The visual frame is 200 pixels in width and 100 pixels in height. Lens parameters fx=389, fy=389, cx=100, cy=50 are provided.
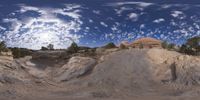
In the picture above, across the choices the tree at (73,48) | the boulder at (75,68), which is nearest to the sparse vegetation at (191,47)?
the boulder at (75,68)

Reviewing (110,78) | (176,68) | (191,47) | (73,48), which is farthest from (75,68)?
(191,47)


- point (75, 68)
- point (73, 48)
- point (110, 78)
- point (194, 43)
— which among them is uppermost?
point (194, 43)

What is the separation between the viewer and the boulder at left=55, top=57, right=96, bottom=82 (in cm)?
3272

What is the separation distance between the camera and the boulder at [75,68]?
107ft

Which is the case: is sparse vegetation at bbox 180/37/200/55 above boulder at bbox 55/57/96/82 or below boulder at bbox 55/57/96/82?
above

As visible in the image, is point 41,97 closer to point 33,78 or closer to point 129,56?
point 33,78

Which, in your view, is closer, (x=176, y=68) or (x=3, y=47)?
(x=176, y=68)

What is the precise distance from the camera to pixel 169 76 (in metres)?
31.0

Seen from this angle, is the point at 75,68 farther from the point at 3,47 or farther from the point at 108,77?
the point at 3,47

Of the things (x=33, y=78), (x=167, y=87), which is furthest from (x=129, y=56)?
(x=33, y=78)

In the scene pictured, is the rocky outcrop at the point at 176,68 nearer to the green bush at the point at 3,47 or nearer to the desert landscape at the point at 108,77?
the desert landscape at the point at 108,77

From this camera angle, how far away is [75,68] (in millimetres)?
33375

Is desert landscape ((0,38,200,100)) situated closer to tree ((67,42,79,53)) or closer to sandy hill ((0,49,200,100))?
sandy hill ((0,49,200,100))

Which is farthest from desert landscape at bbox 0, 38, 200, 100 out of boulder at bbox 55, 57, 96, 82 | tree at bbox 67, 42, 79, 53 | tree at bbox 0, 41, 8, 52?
tree at bbox 67, 42, 79, 53
